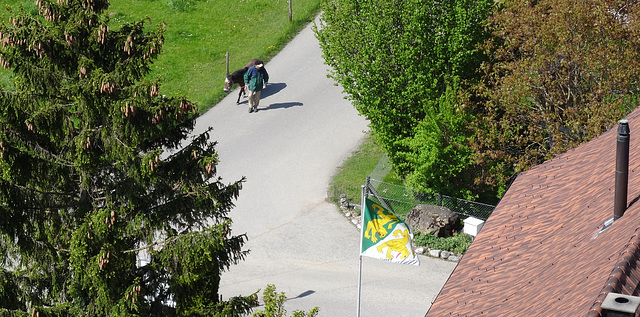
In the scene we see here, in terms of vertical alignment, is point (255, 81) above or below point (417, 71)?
above

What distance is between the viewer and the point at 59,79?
518 inches

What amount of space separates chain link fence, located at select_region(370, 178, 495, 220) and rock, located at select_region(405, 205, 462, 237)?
1.47 ft

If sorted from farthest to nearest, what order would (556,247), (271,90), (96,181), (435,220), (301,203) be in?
(271,90), (301,203), (435,220), (96,181), (556,247)

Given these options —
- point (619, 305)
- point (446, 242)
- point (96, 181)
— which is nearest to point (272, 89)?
point (446, 242)

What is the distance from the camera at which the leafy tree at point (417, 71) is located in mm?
23000

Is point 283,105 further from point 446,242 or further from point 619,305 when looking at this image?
point 619,305

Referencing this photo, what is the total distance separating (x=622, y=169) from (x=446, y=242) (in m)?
11.8

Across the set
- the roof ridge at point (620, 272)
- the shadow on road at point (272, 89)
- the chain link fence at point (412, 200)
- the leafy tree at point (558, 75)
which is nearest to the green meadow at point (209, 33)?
the shadow on road at point (272, 89)

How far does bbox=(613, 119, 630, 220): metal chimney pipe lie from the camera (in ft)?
35.7

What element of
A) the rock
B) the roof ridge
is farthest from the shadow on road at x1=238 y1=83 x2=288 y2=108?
the roof ridge

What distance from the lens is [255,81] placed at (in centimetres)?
2991

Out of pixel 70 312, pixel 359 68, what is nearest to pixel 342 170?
pixel 359 68

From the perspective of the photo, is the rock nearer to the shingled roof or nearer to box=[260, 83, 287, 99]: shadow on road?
the shingled roof

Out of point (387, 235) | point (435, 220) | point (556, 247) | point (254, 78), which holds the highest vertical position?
point (254, 78)
